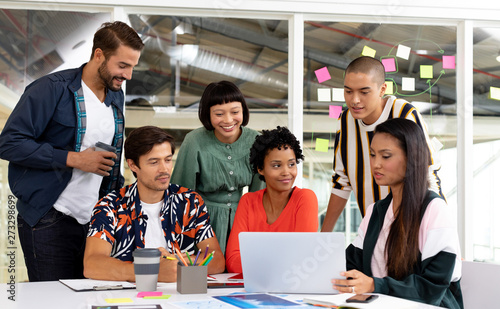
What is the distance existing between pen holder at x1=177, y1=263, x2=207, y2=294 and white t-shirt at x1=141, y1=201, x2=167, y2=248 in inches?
19.1

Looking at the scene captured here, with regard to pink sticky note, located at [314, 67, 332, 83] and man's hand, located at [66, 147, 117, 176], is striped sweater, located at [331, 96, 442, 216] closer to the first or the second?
pink sticky note, located at [314, 67, 332, 83]

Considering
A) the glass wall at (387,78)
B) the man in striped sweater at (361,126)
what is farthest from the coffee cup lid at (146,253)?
the glass wall at (387,78)

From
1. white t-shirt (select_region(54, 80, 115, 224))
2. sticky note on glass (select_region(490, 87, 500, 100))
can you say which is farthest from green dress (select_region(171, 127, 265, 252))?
sticky note on glass (select_region(490, 87, 500, 100))

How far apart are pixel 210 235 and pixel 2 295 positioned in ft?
2.73

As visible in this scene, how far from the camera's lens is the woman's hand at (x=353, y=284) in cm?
150

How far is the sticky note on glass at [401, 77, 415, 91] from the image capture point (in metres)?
3.61

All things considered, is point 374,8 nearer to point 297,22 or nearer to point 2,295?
point 297,22

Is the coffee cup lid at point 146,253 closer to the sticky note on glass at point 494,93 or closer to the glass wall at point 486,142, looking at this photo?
the glass wall at point 486,142

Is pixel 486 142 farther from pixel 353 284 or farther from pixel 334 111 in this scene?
pixel 353 284

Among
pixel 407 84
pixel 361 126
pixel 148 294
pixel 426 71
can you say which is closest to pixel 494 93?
pixel 426 71

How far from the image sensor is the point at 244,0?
133 inches

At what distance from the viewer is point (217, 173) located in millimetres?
2500

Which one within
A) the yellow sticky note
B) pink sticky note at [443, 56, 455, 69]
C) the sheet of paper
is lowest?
the sheet of paper

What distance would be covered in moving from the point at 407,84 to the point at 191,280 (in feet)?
8.24
